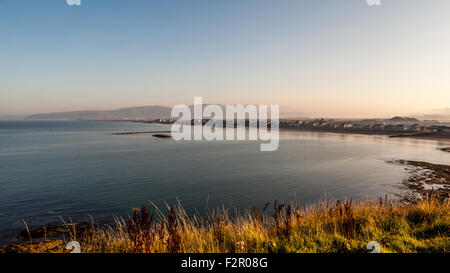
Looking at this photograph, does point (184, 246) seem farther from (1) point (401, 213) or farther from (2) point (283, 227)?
(1) point (401, 213)

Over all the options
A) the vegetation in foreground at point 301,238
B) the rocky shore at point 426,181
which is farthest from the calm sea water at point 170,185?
the vegetation in foreground at point 301,238

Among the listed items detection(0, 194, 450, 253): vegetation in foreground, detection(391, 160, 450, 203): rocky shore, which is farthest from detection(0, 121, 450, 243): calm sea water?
detection(0, 194, 450, 253): vegetation in foreground

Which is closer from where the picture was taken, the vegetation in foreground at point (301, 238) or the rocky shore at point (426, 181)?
the vegetation in foreground at point (301, 238)

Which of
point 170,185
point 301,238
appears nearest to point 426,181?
point 301,238

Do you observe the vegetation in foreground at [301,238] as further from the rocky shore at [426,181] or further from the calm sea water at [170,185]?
the calm sea water at [170,185]

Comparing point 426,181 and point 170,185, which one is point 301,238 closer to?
point 170,185

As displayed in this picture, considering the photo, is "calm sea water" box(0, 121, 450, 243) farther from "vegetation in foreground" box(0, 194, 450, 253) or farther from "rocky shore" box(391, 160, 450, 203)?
"vegetation in foreground" box(0, 194, 450, 253)

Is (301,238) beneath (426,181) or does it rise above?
above

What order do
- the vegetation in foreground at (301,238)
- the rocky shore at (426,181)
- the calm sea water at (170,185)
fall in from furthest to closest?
the rocky shore at (426,181) < the calm sea water at (170,185) < the vegetation in foreground at (301,238)

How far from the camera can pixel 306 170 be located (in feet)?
86.6

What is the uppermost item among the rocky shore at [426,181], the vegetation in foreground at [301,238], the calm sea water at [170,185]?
the vegetation in foreground at [301,238]

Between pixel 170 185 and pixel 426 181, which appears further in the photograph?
pixel 170 185
